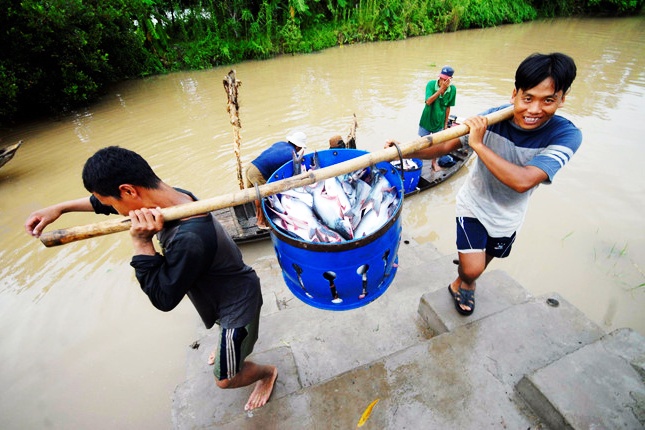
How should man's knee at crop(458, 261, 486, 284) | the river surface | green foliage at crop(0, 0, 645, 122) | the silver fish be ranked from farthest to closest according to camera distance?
green foliage at crop(0, 0, 645, 122)
the river surface
man's knee at crop(458, 261, 486, 284)
the silver fish

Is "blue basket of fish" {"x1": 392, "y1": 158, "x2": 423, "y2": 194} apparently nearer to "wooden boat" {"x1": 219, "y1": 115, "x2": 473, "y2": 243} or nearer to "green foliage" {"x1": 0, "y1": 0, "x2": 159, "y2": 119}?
"wooden boat" {"x1": 219, "y1": 115, "x2": 473, "y2": 243}

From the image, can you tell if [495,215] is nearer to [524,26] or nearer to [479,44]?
[479,44]

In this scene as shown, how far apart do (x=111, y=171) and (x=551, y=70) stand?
8.28 feet

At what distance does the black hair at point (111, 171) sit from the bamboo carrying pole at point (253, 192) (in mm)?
183

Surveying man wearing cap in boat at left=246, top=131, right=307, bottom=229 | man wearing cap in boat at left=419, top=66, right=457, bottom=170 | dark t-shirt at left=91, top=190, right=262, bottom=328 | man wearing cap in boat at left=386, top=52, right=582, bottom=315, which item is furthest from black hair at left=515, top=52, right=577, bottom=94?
man wearing cap in boat at left=419, top=66, right=457, bottom=170

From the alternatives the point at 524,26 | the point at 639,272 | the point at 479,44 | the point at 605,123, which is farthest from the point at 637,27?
the point at 639,272

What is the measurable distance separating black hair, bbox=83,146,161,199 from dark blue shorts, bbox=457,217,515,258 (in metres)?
2.27

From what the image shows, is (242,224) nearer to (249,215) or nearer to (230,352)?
(249,215)

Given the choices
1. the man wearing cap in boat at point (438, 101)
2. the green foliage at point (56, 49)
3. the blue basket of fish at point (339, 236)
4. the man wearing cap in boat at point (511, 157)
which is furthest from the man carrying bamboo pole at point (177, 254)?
the green foliage at point (56, 49)

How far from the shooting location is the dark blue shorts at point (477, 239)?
8.20 feet

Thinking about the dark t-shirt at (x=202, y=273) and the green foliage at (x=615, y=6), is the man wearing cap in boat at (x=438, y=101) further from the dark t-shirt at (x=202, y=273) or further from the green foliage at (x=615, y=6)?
the green foliage at (x=615, y=6)

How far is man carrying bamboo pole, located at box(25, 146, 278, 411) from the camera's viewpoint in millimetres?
1631

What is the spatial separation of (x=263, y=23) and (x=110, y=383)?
18465 millimetres

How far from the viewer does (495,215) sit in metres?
2.38
